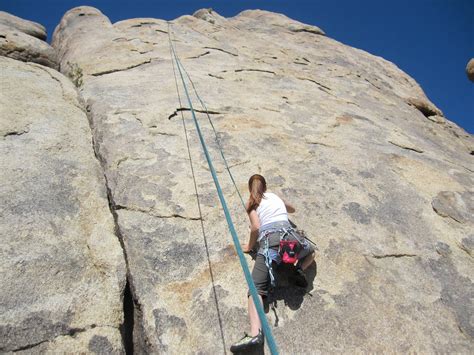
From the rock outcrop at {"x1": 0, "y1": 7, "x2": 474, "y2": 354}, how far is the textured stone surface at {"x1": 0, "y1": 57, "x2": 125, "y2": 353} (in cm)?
2

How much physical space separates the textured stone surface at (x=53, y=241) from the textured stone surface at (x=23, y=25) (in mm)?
7810

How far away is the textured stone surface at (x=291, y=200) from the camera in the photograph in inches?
119

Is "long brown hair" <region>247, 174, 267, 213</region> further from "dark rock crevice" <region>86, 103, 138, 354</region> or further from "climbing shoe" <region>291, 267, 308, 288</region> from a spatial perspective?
"dark rock crevice" <region>86, 103, 138, 354</region>

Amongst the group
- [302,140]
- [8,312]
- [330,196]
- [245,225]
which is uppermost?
[302,140]

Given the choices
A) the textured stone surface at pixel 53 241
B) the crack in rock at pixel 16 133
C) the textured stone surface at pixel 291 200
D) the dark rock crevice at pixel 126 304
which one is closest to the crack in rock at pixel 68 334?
the textured stone surface at pixel 53 241

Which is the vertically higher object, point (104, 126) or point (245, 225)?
point (104, 126)

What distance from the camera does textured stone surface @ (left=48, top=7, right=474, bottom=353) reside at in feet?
9.92

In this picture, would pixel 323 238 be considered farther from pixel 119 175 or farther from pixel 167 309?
pixel 119 175

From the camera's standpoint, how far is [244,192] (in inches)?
177

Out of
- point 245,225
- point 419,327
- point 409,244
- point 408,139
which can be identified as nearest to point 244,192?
point 245,225

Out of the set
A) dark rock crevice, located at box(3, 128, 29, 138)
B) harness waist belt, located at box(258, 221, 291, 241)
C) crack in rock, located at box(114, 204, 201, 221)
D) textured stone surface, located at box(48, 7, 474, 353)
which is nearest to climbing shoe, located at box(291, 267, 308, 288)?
textured stone surface, located at box(48, 7, 474, 353)

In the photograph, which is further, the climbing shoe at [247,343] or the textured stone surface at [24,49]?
the textured stone surface at [24,49]

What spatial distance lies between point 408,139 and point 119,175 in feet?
17.2

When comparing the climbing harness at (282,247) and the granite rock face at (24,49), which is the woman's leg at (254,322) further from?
the granite rock face at (24,49)
